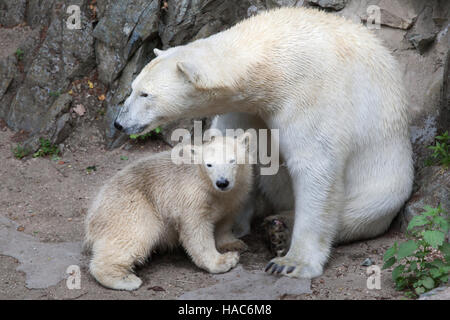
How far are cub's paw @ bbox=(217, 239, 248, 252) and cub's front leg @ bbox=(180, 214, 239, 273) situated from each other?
0.44 meters

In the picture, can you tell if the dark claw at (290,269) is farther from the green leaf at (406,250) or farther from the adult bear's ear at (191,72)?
the adult bear's ear at (191,72)

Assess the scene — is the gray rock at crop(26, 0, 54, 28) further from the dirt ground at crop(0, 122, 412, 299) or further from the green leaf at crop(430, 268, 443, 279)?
the green leaf at crop(430, 268, 443, 279)

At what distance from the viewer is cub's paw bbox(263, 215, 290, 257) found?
5.75m

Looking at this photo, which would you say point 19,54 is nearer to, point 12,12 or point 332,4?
point 12,12

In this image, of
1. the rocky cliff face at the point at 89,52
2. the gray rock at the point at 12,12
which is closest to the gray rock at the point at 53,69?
the rocky cliff face at the point at 89,52

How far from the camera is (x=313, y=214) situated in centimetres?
538

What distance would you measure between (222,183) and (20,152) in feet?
15.3

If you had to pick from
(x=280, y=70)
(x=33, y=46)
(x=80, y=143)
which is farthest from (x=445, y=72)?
(x=33, y=46)

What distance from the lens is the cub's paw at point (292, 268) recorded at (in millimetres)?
5207

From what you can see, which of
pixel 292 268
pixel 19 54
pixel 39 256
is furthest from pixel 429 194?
pixel 19 54

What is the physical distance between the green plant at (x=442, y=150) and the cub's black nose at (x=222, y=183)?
2.29 metres

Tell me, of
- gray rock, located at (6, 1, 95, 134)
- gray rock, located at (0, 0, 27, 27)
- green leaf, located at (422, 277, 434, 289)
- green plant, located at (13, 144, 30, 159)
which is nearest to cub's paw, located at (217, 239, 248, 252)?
green leaf, located at (422, 277, 434, 289)

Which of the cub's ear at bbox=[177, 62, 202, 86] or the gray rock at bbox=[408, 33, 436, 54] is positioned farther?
the gray rock at bbox=[408, 33, 436, 54]

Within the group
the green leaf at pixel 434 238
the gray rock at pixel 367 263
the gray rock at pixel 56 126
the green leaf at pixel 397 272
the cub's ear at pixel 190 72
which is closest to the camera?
the green leaf at pixel 434 238
